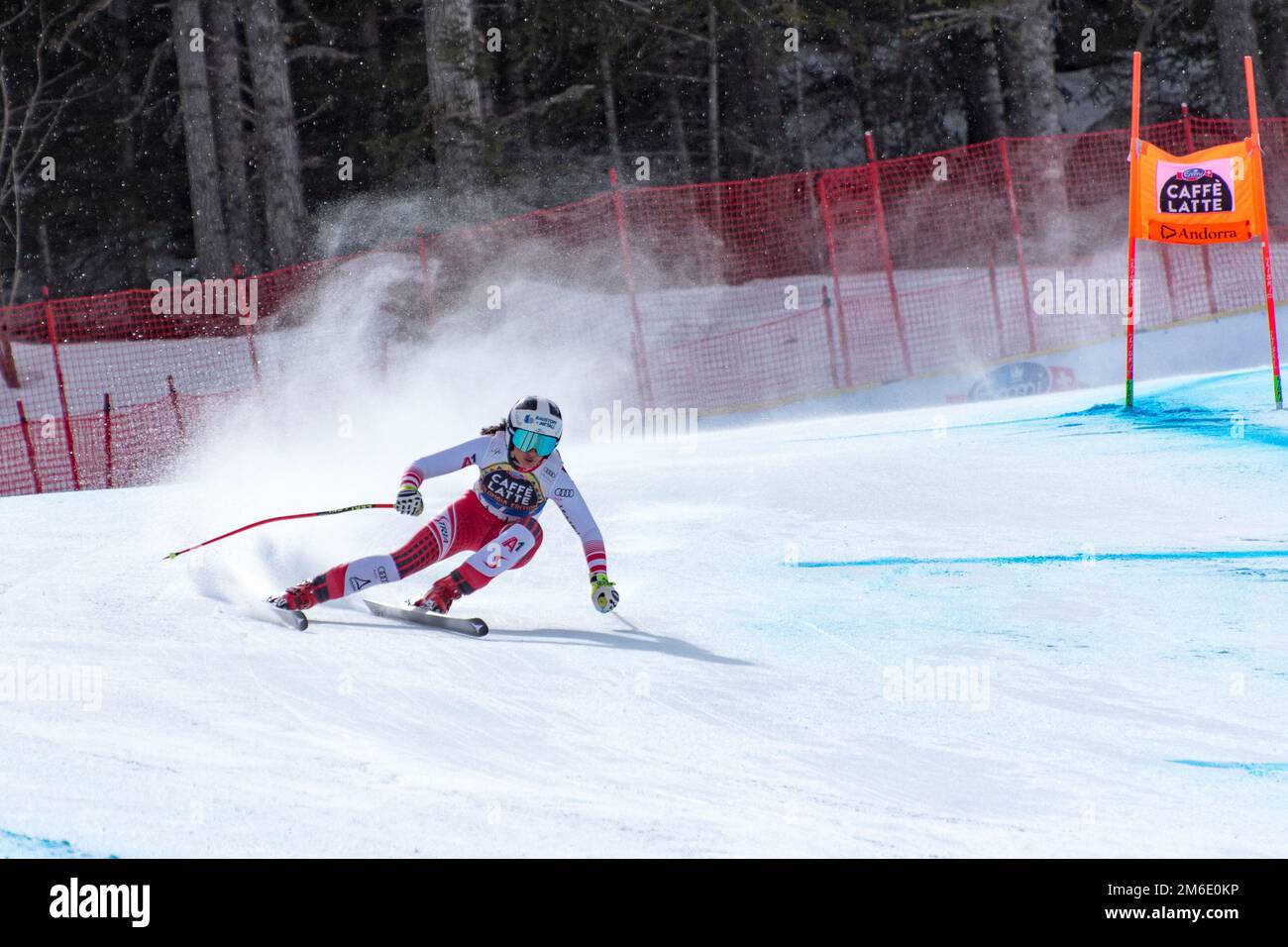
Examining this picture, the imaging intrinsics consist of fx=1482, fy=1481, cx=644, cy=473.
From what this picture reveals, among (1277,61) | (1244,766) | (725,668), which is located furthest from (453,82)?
(1244,766)

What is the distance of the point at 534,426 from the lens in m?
7.88

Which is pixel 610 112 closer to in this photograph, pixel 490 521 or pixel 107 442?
pixel 107 442

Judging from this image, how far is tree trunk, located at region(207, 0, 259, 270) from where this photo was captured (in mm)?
25375

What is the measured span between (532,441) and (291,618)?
1.55 metres

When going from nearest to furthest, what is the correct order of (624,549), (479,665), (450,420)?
(479,665)
(624,549)
(450,420)

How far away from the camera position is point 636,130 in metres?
30.6

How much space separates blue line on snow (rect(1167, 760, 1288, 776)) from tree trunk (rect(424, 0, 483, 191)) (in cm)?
1750

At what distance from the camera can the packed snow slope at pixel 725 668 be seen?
478 cm

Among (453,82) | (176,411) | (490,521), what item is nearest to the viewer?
(490,521)

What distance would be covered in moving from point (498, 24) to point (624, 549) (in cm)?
1957

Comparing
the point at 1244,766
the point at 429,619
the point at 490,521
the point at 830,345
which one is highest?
the point at 830,345
